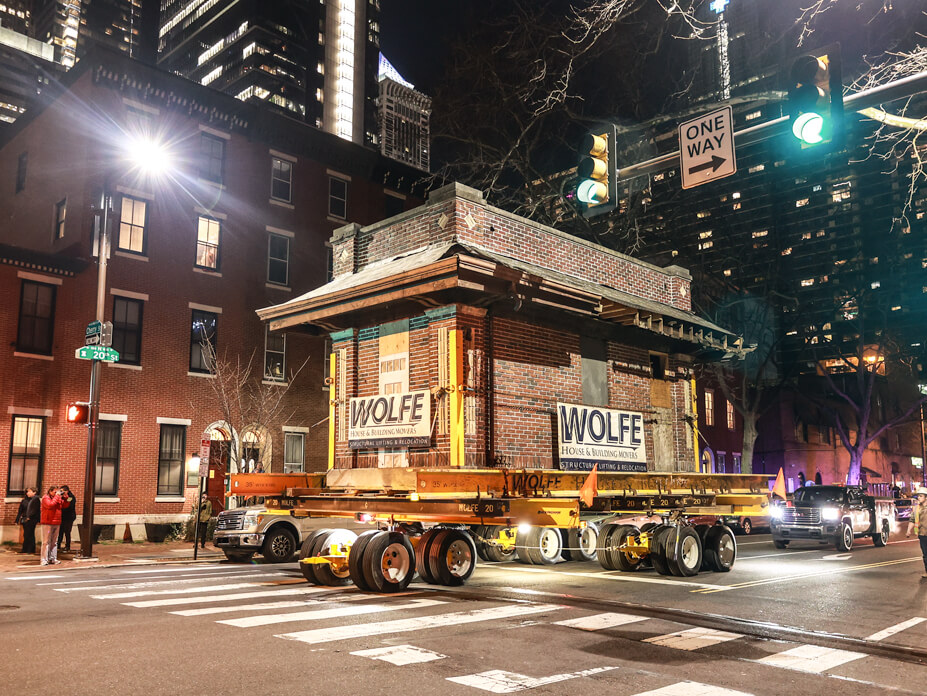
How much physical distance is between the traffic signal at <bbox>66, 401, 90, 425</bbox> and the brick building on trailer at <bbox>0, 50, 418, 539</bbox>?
220 inches

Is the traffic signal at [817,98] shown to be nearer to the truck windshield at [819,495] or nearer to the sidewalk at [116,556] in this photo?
the sidewalk at [116,556]

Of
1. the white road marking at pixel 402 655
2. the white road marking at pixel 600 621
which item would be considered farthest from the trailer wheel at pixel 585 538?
the white road marking at pixel 402 655

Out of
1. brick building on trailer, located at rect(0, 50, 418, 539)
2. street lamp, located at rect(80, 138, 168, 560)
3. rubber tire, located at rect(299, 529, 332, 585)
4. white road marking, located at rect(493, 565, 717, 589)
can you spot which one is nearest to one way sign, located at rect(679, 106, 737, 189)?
white road marking, located at rect(493, 565, 717, 589)

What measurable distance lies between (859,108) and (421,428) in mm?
8709

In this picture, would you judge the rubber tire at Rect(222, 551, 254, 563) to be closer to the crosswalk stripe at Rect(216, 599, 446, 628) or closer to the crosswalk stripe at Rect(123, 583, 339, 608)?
the crosswalk stripe at Rect(123, 583, 339, 608)

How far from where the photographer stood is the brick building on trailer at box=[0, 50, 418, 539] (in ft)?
76.6

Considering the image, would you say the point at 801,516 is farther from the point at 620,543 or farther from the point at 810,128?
the point at 810,128

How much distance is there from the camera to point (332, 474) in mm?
13141

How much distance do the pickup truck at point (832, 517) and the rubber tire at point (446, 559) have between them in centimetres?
1284

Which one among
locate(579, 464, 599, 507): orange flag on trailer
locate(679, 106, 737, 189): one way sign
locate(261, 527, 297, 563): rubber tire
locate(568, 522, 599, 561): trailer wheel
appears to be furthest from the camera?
locate(261, 527, 297, 563): rubber tire

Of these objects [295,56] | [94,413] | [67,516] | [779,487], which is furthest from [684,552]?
[295,56]

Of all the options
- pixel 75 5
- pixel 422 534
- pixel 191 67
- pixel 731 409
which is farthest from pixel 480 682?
pixel 75 5

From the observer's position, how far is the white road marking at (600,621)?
899cm

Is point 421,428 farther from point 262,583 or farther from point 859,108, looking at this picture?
point 859,108
